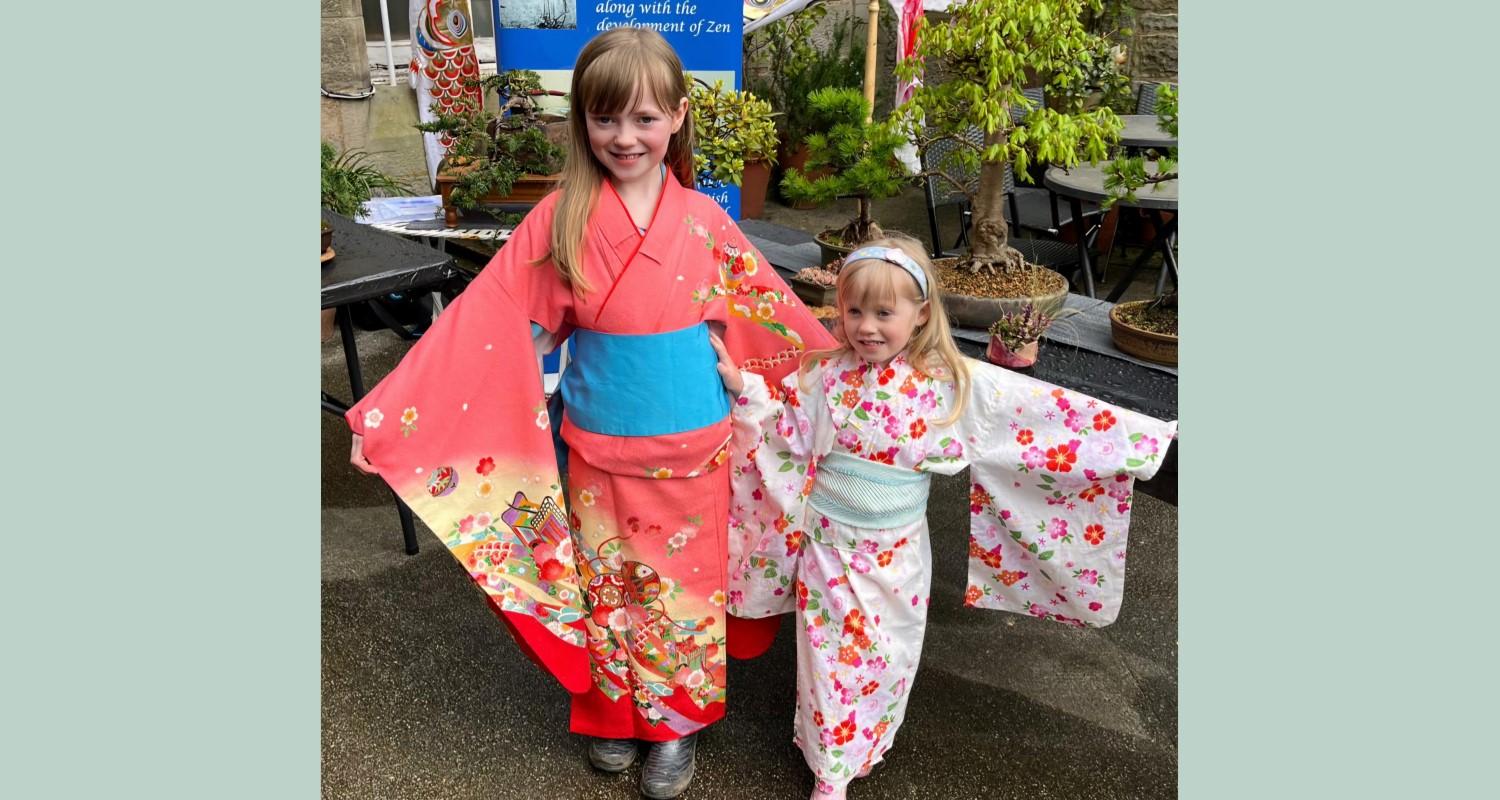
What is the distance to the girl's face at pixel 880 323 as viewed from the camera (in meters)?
1.83

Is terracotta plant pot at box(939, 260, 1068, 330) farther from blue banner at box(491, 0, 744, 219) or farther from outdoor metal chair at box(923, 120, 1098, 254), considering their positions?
outdoor metal chair at box(923, 120, 1098, 254)

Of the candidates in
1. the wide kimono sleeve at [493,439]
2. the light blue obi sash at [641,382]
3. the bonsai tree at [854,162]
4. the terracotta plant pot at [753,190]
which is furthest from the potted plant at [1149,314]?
the terracotta plant pot at [753,190]

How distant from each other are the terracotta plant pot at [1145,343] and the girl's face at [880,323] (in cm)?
64

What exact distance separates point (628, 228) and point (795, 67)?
5293mm

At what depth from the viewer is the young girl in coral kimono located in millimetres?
1815

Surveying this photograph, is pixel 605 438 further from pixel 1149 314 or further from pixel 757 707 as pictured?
pixel 1149 314

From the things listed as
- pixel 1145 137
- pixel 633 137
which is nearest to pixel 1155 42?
pixel 1145 137

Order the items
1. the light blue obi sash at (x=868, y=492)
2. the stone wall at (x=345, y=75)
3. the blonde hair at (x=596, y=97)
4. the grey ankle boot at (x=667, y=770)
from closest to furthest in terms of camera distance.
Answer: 1. the blonde hair at (x=596, y=97)
2. the light blue obi sash at (x=868, y=492)
3. the grey ankle boot at (x=667, y=770)
4. the stone wall at (x=345, y=75)

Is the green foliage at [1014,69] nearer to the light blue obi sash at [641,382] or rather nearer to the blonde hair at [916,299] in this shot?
the blonde hair at [916,299]

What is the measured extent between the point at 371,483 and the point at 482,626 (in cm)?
106

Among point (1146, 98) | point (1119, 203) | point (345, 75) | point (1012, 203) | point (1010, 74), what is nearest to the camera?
point (1010, 74)

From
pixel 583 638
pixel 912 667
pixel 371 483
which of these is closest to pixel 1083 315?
pixel 912 667

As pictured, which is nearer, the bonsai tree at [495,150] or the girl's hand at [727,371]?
the girl's hand at [727,371]

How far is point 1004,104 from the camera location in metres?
2.41
